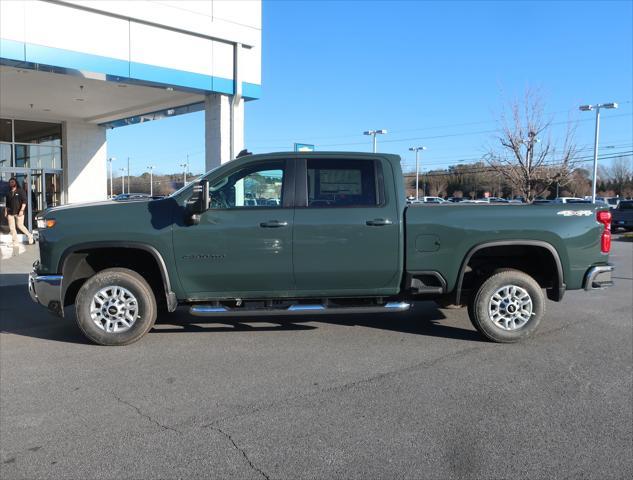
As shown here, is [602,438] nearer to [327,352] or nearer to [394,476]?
[394,476]

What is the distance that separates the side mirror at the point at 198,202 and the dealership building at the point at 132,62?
7268 millimetres

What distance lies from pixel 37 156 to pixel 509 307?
1853cm

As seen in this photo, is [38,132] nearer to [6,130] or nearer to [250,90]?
[6,130]

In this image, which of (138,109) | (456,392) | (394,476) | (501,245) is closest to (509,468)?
(394,476)

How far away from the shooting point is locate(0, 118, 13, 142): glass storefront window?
1836cm

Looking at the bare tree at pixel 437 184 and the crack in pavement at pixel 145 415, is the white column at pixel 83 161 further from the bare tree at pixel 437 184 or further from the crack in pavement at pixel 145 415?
the bare tree at pixel 437 184

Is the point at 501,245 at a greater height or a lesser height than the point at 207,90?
lesser

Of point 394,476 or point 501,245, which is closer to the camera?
point 394,476

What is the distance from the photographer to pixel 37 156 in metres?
19.3

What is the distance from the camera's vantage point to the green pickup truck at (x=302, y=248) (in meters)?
5.67

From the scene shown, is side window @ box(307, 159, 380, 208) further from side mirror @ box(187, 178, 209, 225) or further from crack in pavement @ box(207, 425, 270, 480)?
crack in pavement @ box(207, 425, 270, 480)

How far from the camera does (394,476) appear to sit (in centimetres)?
319

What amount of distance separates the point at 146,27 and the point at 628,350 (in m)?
11.2

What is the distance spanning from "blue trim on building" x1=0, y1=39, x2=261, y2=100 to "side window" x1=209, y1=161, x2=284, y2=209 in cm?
724
